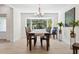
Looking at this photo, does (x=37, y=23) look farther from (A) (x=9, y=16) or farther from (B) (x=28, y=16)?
(A) (x=9, y=16)

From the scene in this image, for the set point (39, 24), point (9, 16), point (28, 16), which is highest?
point (28, 16)

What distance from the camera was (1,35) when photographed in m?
10.1

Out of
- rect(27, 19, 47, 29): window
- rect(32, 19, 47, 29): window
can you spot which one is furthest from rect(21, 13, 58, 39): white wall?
rect(32, 19, 47, 29): window

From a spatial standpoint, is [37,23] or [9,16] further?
[37,23]

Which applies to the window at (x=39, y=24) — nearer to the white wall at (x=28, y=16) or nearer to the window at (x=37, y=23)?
the window at (x=37, y=23)

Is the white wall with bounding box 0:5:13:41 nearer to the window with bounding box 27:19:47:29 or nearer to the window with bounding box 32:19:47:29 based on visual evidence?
the window with bounding box 27:19:47:29

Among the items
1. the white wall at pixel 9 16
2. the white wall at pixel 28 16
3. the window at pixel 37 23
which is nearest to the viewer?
the white wall at pixel 9 16

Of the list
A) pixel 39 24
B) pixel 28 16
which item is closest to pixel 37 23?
pixel 39 24

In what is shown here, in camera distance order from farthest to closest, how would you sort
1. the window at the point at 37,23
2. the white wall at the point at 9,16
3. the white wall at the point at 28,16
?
the window at the point at 37,23 < the white wall at the point at 28,16 < the white wall at the point at 9,16

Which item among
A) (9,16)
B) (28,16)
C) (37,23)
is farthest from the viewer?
(37,23)

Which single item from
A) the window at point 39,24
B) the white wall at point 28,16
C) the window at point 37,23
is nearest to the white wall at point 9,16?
the white wall at point 28,16

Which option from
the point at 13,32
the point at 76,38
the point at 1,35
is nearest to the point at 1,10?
the point at 13,32

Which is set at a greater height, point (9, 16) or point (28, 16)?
point (28, 16)
